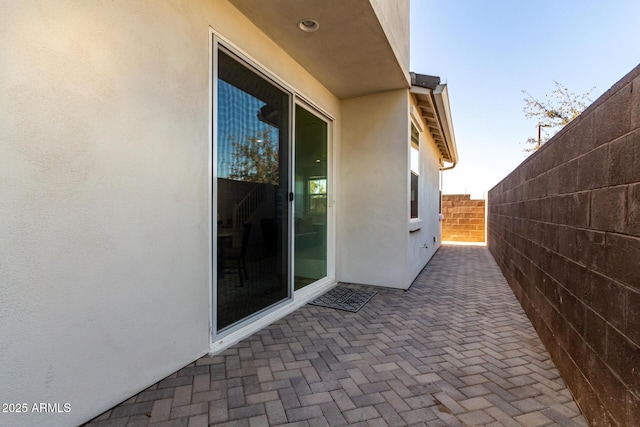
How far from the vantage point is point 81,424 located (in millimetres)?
1517

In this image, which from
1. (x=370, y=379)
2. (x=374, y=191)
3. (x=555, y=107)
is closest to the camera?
(x=370, y=379)

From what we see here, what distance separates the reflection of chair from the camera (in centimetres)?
252

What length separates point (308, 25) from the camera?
8.91ft

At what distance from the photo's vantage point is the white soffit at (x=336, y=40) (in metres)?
2.47

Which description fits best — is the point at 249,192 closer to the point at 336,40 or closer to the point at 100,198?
the point at 100,198

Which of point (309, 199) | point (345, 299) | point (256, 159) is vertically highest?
point (256, 159)

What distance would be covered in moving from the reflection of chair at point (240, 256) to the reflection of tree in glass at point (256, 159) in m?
0.48

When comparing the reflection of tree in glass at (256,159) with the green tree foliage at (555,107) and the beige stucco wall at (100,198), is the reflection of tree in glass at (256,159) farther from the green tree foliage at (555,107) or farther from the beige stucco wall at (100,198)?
the green tree foliage at (555,107)

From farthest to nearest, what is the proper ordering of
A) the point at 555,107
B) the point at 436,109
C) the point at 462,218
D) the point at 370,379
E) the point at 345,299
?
the point at 555,107 → the point at 462,218 → the point at 436,109 → the point at 345,299 → the point at 370,379

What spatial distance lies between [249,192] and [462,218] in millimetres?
10421

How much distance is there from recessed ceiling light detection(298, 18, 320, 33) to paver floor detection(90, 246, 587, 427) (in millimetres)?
2879

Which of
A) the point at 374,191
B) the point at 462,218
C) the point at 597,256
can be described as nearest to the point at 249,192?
the point at 374,191

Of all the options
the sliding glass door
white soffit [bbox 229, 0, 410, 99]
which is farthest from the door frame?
white soffit [bbox 229, 0, 410, 99]

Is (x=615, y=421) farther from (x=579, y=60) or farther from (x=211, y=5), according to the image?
(x=579, y=60)
